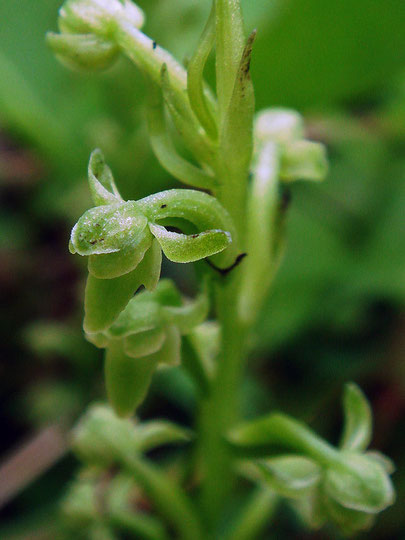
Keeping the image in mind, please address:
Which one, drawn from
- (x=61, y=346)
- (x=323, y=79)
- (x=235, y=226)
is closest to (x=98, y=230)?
(x=235, y=226)

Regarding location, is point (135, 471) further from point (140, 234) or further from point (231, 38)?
point (231, 38)

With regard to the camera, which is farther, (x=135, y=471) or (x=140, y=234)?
(x=135, y=471)

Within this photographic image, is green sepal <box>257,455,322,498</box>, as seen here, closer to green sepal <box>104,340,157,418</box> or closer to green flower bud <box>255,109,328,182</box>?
green sepal <box>104,340,157,418</box>

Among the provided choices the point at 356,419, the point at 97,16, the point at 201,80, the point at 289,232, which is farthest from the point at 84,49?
the point at 289,232

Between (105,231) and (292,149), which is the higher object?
(292,149)

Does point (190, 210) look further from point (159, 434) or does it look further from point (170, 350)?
point (159, 434)

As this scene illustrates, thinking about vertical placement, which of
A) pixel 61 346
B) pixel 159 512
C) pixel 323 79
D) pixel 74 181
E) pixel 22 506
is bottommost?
pixel 22 506

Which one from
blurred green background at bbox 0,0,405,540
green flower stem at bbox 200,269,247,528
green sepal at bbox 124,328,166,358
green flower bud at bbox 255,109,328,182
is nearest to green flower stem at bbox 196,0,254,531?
green flower stem at bbox 200,269,247,528
